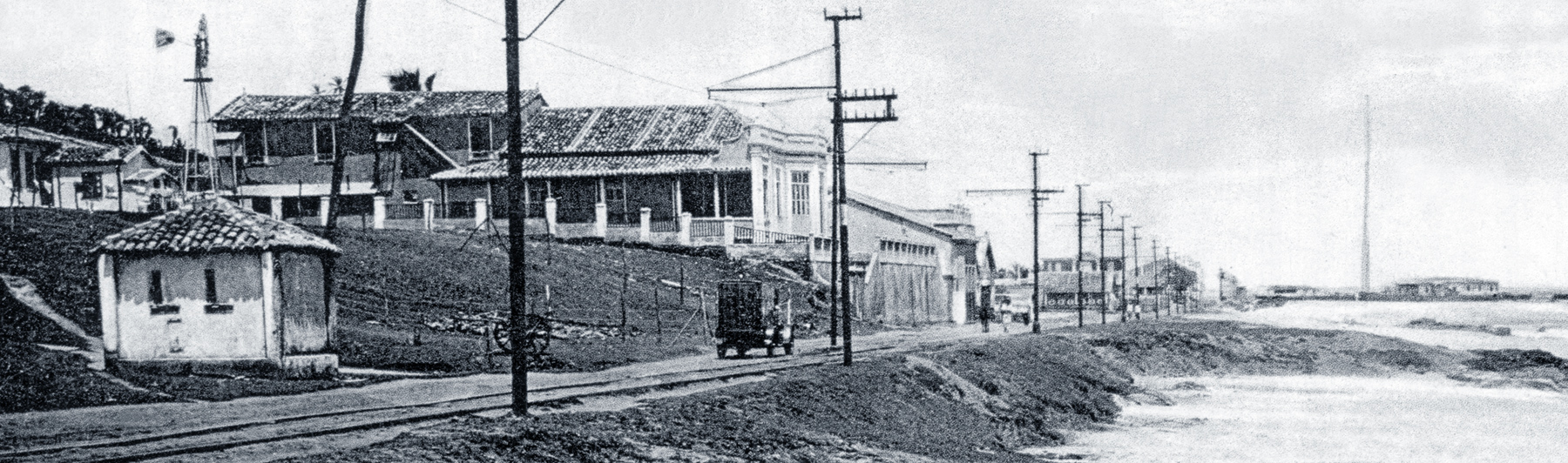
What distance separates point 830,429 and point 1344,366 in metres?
38.1

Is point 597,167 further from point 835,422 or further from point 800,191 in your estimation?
point 835,422

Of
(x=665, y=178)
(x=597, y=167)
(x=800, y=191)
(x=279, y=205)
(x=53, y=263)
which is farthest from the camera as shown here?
(x=279, y=205)

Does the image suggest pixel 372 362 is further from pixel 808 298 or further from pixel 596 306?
pixel 808 298

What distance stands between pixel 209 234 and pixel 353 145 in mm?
41222

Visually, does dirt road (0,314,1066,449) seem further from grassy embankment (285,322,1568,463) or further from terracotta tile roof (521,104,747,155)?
terracotta tile roof (521,104,747,155)

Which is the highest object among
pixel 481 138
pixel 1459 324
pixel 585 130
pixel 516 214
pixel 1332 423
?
pixel 585 130

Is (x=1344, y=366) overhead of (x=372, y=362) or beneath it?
beneath

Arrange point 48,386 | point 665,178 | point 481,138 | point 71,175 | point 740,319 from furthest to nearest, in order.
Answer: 1. point 481,138
2. point 665,178
3. point 71,175
4. point 740,319
5. point 48,386

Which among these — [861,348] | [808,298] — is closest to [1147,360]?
[808,298]

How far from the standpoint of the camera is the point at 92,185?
45.7 m

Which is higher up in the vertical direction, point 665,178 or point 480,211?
point 665,178

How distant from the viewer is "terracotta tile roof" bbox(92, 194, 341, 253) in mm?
20844

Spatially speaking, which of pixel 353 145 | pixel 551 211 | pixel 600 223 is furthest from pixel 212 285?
pixel 353 145

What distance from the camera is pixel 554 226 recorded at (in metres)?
51.9
